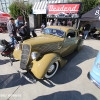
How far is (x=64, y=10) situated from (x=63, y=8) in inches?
9.8

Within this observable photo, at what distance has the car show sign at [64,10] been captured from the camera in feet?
31.5

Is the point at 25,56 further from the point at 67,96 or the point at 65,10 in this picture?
the point at 65,10

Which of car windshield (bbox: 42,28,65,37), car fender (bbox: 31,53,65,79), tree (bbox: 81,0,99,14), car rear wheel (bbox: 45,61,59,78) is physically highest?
tree (bbox: 81,0,99,14)

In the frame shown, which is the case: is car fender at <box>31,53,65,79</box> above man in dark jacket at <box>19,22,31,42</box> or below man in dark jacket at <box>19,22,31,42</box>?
below

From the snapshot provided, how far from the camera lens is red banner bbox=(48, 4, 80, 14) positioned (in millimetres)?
9664

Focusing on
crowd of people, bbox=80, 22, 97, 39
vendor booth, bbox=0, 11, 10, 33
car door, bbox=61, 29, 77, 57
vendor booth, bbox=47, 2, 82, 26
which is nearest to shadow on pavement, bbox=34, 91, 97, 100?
car door, bbox=61, 29, 77, 57

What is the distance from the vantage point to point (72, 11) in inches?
384

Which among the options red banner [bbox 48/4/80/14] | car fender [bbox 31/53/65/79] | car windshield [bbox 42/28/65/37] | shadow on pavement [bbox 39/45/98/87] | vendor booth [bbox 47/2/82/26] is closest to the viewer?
car fender [bbox 31/53/65/79]

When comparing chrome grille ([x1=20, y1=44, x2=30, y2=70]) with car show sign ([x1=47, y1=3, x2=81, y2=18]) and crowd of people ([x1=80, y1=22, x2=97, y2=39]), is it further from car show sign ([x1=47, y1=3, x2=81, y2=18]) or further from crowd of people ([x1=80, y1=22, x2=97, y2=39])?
car show sign ([x1=47, y1=3, x2=81, y2=18])

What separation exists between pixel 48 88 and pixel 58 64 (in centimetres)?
103

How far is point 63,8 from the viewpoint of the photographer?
10211 mm

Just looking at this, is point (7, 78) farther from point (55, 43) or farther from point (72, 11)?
point (72, 11)

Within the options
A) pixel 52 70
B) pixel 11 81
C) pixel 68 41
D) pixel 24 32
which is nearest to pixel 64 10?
pixel 24 32

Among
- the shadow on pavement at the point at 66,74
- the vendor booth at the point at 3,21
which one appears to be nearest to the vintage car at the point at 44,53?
the shadow on pavement at the point at 66,74
